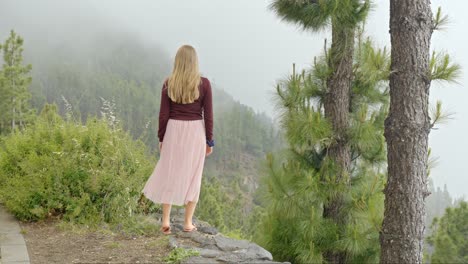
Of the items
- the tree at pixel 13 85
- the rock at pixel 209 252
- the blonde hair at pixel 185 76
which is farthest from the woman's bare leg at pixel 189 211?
the tree at pixel 13 85

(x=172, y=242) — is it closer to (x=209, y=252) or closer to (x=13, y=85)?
(x=209, y=252)

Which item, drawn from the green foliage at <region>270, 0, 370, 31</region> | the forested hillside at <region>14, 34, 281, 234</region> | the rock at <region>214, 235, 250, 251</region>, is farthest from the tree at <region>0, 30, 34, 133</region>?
the forested hillside at <region>14, 34, 281, 234</region>

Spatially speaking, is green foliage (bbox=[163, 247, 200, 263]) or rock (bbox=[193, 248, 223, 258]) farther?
rock (bbox=[193, 248, 223, 258])

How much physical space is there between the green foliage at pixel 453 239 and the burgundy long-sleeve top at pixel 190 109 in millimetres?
23394

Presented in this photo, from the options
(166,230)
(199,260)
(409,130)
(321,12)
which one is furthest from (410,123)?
(199,260)

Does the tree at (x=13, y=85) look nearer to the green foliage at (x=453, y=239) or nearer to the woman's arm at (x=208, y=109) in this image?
the green foliage at (x=453, y=239)

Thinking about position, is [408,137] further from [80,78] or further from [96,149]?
[80,78]

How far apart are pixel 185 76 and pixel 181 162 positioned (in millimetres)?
814

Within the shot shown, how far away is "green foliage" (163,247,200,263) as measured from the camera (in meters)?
4.32

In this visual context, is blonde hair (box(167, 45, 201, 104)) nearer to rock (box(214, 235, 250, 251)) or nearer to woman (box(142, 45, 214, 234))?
woman (box(142, 45, 214, 234))

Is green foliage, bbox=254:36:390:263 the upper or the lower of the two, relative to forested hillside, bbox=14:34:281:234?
lower

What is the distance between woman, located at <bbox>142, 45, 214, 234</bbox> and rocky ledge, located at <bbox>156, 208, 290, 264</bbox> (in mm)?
337

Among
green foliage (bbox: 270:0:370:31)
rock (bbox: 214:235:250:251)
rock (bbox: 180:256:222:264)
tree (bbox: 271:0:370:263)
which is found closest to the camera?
rock (bbox: 180:256:222:264)

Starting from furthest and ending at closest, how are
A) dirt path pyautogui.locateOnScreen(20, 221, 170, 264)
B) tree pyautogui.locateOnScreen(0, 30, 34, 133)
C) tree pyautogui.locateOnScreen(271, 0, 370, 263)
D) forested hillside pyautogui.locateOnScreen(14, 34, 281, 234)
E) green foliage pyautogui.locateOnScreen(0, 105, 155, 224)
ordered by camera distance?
1. forested hillside pyautogui.locateOnScreen(14, 34, 281, 234)
2. tree pyautogui.locateOnScreen(0, 30, 34, 133)
3. tree pyautogui.locateOnScreen(271, 0, 370, 263)
4. green foliage pyautogui.locateOnScreen(0, 105, 155, 224)
5. dirt path pyautogui.locateOnScreen(20, 221, 170, 264)
